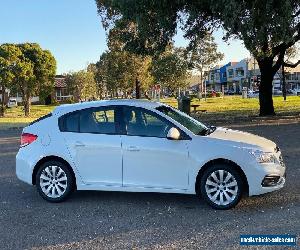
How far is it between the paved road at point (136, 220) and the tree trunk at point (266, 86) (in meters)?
17.6

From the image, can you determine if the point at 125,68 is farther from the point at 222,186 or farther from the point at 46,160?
the point at 222,186

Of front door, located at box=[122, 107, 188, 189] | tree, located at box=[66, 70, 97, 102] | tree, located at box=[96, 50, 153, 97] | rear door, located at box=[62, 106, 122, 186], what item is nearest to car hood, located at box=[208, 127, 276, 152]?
front door, located at box=[122, 107, 188, 189]

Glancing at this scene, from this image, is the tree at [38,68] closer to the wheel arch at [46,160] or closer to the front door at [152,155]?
the wheel arch at [46,160]

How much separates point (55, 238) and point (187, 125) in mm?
2733

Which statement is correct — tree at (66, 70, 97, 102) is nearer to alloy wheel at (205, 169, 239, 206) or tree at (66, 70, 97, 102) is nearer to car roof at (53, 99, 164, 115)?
car roof at (53, 99, 164, 115)

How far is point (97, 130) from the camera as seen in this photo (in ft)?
23.8

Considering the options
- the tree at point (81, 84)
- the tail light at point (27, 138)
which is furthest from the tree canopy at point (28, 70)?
the tail light at point (27, 138)

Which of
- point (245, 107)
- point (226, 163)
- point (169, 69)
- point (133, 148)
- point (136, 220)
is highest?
point (169, 69)

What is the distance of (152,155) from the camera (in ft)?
22.4

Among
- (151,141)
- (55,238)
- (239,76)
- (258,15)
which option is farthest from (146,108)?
(239,76)

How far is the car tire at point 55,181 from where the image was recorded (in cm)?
730

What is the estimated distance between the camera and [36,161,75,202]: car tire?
730cm

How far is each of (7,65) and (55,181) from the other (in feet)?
105

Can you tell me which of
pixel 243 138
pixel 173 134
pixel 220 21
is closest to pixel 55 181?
pixel 173 134
